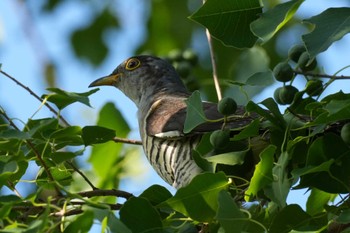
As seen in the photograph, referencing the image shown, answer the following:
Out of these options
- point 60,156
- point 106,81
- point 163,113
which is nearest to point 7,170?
point 60,156

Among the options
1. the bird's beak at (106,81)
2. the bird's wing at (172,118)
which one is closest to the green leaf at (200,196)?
the bird's wing at (172,118)

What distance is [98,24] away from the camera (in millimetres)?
8312

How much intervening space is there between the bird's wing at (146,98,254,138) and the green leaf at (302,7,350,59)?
108 centimetres

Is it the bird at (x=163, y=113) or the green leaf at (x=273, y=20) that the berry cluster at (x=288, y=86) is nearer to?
the green leaf at (x=273, y=20)

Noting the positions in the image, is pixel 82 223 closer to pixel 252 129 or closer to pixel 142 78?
pixel 252 129

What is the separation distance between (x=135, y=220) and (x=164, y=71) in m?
3.31

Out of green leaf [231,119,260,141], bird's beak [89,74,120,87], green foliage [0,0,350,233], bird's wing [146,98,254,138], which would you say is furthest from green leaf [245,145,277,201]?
bird's beak [89,74,120,87]

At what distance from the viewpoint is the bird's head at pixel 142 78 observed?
20.3 feet

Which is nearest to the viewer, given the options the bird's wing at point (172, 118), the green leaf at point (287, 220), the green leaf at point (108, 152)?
the green leaf at point (287, 220)

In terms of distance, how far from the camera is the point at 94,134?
11.3 ft

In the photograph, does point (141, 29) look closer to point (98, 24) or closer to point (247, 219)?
point (98, 24)

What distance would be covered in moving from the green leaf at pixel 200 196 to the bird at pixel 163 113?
783 mm

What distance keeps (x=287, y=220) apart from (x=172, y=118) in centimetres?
193

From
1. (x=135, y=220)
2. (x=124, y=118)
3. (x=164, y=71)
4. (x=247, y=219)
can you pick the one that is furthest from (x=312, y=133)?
(x=164, y=71)
